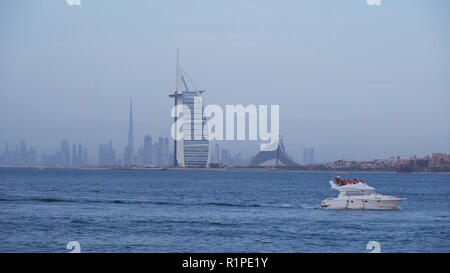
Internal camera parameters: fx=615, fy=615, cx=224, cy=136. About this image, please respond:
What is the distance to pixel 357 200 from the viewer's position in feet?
56.2

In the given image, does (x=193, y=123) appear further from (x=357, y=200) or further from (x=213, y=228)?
(x=357, y=200)

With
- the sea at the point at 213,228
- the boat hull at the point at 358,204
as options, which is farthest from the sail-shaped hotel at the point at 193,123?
the boat hull at the point at 358,204

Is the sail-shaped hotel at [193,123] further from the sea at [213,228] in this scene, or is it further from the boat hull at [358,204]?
the boat hull at [358,204]

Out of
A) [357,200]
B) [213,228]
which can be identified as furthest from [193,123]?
[357,200]

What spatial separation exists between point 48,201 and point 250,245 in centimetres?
1215

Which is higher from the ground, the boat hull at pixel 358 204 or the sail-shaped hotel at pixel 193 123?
the sail-shaped hotel at pixel 193 123

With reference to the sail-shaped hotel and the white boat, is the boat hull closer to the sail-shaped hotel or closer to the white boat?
the white boat

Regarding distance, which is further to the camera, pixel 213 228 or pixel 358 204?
pixel 358 204

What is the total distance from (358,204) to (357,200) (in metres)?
0.12

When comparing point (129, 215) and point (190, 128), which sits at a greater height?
point (190, 128)

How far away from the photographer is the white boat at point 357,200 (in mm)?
17125
